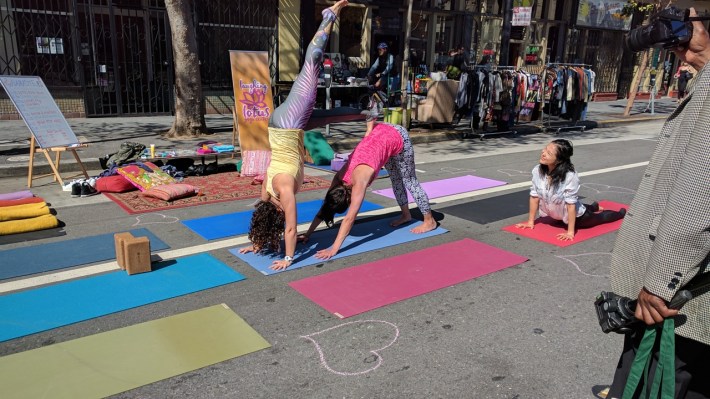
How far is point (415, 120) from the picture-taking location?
14195 mm

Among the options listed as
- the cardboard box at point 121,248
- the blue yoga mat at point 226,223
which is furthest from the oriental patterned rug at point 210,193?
the cardboard box at point 121,248

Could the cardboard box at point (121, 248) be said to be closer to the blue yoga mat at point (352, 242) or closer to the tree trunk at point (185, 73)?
the blue yoga mat at point (352, 242)

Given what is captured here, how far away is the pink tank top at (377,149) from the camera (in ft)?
17.4

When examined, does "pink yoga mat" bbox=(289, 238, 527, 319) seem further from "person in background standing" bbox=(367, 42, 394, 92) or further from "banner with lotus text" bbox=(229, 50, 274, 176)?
"person in background standing" bbox=(367, 42, 394, 92)

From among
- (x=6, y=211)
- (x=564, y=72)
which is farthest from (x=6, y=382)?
(x=564, y=72)

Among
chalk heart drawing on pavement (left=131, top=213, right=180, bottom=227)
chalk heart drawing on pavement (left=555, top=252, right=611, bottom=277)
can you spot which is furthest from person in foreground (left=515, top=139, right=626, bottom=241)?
chalk heart drawing on pavement (left=131, top=213, right=180, bottom=227)

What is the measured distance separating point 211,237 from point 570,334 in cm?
371

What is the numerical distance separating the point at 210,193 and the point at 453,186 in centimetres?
372

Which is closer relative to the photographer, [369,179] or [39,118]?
[369,179]

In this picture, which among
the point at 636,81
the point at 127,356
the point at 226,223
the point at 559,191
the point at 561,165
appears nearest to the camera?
the point at 127,356

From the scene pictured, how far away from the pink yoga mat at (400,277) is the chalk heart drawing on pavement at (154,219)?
2497 mm

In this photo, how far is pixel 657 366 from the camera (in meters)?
2.10

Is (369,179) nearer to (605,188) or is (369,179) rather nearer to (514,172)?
(605,188)

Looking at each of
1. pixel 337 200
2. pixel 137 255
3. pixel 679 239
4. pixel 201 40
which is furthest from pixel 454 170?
pixel 201 40
